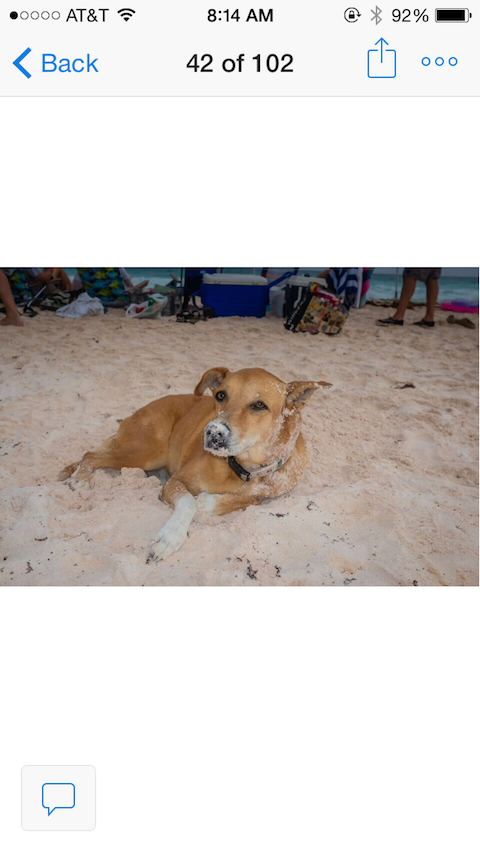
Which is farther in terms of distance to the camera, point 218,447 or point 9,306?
point 9,306

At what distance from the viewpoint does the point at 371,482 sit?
3.23 meters

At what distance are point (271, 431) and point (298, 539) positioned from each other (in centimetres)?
62

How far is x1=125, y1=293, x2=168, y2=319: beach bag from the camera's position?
7.97 m

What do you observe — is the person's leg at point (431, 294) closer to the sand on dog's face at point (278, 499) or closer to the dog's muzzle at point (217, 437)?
the sand on dog's face at point (278, 499)

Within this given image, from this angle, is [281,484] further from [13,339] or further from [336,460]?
[13,339]

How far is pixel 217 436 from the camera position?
2.56 metres

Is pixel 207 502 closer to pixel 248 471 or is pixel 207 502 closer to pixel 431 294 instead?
pixel 248 471

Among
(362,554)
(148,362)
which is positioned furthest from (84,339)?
(362,554)

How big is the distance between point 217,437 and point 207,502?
529mm

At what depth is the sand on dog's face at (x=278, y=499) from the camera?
7.72 ft

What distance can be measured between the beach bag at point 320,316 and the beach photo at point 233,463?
35.0 inches
